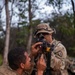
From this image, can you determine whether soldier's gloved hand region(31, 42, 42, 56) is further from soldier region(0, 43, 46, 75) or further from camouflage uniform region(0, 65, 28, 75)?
camouflage uniform region(0, 65, 28, 75)

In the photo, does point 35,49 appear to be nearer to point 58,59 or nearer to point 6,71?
point 58,59

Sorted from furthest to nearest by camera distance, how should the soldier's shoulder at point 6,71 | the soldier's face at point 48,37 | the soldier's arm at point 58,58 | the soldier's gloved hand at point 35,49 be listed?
the soldier's face at point 48,37 < the soldier's arm at point 58,58 < the soldier's gloved hand at point 35,49 < the soldier's shoulder at point 6,71

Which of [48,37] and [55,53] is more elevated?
[48,37]

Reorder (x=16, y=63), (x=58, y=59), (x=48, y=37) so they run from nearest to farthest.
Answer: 1. (x=16, y=63)
2. (x=58, y=59)
3. (x=48, y=37)

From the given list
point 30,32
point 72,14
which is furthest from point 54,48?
point 72,14

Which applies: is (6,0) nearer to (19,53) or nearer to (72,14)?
(72,14)

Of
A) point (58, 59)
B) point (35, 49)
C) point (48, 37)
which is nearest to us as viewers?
point (35, 49)

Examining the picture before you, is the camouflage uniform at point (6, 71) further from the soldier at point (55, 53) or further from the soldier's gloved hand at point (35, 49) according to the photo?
the soldier at point (55, 53)

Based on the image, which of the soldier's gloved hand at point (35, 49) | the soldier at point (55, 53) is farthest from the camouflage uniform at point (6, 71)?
the soldier at point (55, 53)

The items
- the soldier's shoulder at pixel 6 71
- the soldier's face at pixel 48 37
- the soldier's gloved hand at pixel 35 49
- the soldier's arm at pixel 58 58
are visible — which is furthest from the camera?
the soldier's face at pixel 48 37

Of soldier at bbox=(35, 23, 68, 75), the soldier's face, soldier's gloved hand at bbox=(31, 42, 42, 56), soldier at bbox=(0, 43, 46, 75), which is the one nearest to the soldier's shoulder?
soldier at bbox=(0, 43, 46, 75)

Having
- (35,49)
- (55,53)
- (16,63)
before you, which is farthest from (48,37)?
(16,63)

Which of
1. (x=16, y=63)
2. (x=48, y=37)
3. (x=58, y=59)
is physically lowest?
(x=58, y=59)

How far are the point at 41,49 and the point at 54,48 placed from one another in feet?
0.91
